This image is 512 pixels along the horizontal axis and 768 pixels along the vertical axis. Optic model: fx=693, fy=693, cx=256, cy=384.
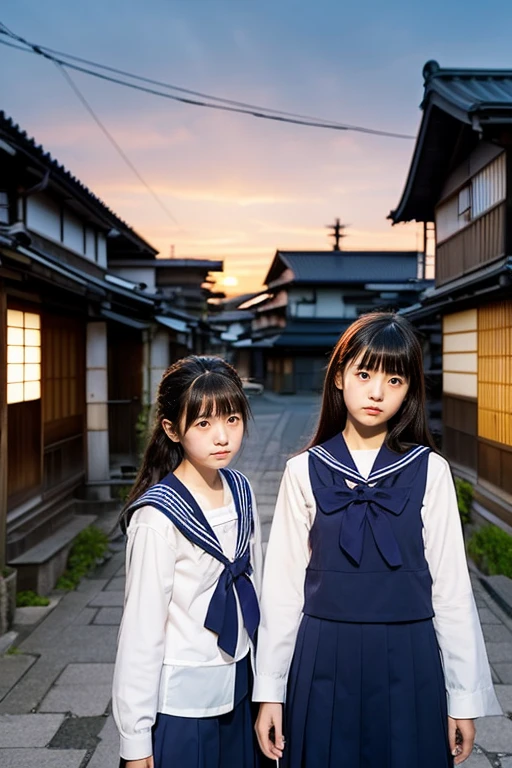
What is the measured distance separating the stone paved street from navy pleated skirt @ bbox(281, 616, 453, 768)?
157cm

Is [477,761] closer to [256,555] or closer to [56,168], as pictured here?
[256,555]

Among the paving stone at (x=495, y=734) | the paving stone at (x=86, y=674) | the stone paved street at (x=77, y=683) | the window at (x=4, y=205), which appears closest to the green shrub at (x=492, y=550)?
the stone paved street at (x=77, y=683)

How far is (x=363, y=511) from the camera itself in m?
2.46

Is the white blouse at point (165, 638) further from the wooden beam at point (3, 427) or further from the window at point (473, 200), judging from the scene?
the window at point (473, 200)

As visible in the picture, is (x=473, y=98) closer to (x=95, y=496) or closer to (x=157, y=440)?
(x=95, y=496)

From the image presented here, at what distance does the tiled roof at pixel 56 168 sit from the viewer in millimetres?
8219

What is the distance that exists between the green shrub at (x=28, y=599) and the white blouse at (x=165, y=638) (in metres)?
5.35

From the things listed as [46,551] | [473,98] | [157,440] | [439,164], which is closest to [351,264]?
[439,164]

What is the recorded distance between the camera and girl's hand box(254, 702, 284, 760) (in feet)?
8.17

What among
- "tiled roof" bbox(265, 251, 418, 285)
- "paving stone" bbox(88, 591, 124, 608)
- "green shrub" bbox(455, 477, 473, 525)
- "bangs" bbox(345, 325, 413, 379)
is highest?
"tiled roof" bbox(265, 251, 418, 285)

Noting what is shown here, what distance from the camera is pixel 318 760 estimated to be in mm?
2414

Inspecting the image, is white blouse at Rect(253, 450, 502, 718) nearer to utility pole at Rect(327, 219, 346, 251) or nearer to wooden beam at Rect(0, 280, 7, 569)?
wooden beam at Rect(0, 280, 7, 569)

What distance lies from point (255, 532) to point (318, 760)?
847 mm

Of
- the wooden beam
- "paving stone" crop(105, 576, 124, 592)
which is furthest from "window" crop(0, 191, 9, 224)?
"paving stone" crop(105, 576, 124, 592)
